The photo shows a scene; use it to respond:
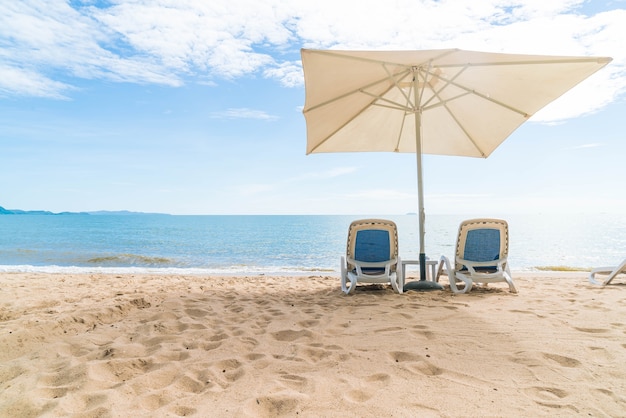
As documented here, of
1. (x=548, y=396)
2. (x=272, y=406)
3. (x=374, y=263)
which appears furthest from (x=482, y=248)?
(x=272, y=406)

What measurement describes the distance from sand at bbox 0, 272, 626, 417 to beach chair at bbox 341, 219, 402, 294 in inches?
32.5

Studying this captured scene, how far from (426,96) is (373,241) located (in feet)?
9.57

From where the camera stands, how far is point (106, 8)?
26.4 ft

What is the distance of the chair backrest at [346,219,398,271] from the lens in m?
5.45

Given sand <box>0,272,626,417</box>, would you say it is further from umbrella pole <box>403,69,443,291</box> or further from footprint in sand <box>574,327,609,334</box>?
umbrella pole <box>403,69,443,291</box>

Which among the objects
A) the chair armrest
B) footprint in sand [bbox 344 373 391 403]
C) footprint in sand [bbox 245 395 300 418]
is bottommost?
footprint in sand [bbox 245 395 300 418]

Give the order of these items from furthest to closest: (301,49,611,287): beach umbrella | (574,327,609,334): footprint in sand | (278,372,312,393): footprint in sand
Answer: (301,49,611,287): beach umbrella < (574,327,609,334): footprint in sand < (278,372,312,393): footprint in sand

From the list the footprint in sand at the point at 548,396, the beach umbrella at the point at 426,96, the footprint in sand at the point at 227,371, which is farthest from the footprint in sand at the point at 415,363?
the beach umbrella at the point at 426,96

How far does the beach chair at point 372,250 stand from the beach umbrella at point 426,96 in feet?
1.47

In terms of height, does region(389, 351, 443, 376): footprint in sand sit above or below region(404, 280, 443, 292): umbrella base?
above

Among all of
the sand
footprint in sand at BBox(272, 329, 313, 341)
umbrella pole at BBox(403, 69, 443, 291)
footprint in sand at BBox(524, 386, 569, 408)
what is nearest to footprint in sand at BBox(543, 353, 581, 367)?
the sand

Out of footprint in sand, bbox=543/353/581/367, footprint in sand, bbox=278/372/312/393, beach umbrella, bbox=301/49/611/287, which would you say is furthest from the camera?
beach umbrella, bbox=301/49/611/287

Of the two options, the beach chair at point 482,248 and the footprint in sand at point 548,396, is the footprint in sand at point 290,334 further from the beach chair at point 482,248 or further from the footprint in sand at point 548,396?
the beach chair at point 482,248

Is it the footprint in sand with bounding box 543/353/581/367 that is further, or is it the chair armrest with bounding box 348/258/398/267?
the chair armrest with bounding box 348/258/398/267
